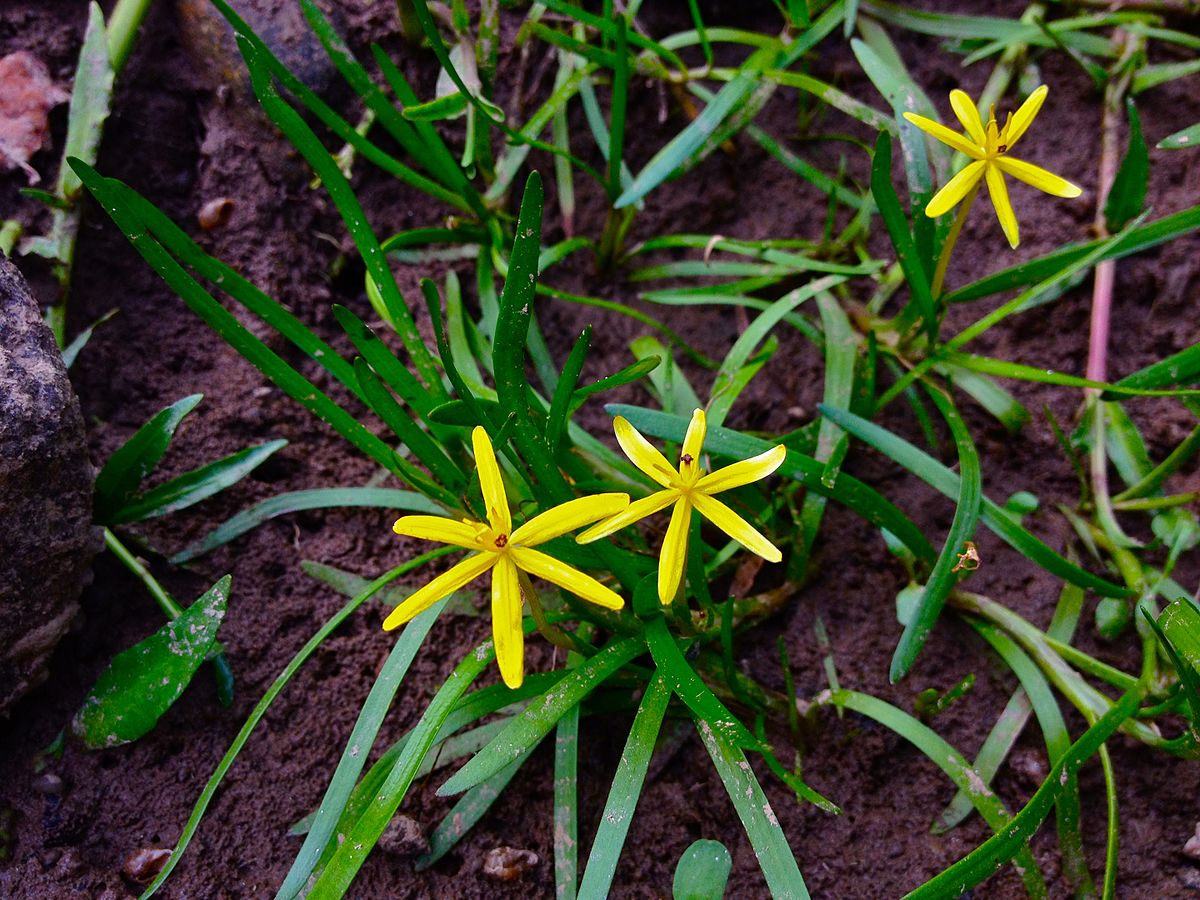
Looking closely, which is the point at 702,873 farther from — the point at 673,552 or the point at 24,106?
the point at 24,106

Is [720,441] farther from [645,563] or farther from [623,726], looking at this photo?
[623,726]

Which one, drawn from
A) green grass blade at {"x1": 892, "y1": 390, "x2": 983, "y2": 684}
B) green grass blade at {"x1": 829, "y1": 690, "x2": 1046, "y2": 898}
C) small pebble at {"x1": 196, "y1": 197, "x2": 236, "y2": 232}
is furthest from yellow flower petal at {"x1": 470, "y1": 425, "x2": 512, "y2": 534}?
small pebble at {"x1": 196, "y1": 197, "x2": 236, "y2": 232}

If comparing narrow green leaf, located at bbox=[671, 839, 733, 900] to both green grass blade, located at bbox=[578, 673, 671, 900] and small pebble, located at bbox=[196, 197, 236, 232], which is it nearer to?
green grass blade, located at bbox=[578, 673, 671, 900]

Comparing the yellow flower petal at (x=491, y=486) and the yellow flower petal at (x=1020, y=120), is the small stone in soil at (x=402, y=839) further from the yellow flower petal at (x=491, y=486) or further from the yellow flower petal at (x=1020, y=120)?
the yellow flower petal at (x=1020, y=120)

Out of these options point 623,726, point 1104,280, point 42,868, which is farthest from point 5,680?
point 1104,280

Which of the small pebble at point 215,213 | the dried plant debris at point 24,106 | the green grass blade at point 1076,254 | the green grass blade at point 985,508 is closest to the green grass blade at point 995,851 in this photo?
the green grass blade at point 985,508
